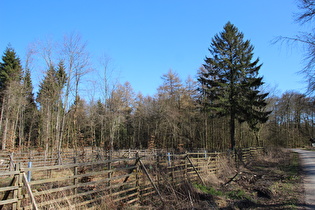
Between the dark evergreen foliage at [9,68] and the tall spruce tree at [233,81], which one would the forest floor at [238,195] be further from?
the dark evergreen foliage at [9,68]

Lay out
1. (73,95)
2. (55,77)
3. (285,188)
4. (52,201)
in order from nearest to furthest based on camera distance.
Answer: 1. (52,201)
2. (285,188)
3. (73,95)
4. (55,77)

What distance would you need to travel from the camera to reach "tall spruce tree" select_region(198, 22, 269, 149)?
23.4 meters

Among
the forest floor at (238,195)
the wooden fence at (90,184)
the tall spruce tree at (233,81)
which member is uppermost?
the tall spruce tree at (233,81)

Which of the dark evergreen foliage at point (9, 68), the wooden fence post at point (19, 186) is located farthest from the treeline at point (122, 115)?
the wooden fence post at point (19, 186)

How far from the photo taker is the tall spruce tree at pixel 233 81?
23.4 metres

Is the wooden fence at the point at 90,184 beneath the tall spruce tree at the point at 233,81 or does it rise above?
beneath

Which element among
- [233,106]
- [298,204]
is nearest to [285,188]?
[298,204]

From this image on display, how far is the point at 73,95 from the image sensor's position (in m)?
17.2

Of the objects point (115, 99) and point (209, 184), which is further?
point (115, 99)

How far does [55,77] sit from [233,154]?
1618 centimetres

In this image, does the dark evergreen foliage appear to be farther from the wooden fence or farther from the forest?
the wooden fence

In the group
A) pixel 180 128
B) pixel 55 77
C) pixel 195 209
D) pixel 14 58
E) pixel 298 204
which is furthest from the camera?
pixel 180 128

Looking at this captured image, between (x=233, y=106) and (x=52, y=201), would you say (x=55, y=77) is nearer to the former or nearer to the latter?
(x=52, y=201)

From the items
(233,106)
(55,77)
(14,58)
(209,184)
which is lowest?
(209,184)
